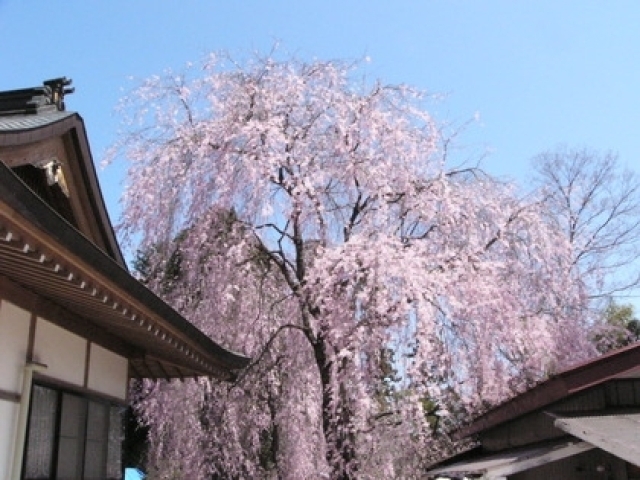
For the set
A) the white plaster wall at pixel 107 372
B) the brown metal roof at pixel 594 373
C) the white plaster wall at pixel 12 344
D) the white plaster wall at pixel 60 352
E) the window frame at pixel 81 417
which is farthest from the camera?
the white plaster wall at pixel 107 372

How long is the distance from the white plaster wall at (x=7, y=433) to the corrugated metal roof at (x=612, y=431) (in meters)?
3.96

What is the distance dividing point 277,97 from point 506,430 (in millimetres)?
5680

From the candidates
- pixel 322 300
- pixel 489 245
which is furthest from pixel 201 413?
pixel 489 245

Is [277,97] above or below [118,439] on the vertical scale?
above

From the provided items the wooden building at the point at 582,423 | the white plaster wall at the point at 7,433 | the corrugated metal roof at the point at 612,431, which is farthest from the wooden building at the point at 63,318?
the corrugated metal roof at the point at 612,431

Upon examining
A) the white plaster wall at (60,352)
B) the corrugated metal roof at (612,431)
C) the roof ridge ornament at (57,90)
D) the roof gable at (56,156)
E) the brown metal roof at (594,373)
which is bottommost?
the corrugated metal roof at (612,431)

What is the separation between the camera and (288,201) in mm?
9906

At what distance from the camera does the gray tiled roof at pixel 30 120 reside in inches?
213

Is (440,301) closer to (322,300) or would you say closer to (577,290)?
(322,300)

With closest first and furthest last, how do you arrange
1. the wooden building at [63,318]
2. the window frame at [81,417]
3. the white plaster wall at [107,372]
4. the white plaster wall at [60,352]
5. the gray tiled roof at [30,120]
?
1. the wooden building at [63,318]
2. the window frame at [81,417]
3. the white plaster wall at [60,352]
4. the gray tiled roof at [30,120]
5. the white plaster wall at [107,372]

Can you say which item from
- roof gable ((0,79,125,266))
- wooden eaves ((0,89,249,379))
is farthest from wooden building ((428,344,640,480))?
roof gable ((0,79,125,266))

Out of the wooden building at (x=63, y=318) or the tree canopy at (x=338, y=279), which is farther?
the tree canopy at (x=338, y=279)

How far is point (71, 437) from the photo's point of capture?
5824 millimetres

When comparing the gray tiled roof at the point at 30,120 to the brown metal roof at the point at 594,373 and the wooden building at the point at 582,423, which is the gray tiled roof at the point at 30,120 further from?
the brown metal roof at the point at 594,373
